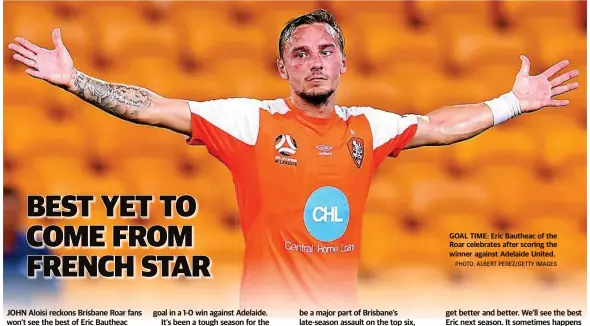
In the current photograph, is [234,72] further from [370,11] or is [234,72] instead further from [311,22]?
[370,11]

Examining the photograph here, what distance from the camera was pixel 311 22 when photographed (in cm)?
221

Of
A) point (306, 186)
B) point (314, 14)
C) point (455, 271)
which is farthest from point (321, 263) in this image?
point (314, 14)

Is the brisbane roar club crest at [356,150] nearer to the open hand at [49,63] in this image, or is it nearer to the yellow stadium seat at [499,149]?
the yellow stadium seat at [499,149]

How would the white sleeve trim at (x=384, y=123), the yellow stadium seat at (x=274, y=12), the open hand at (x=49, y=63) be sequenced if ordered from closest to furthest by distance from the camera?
the open hand at (x=49, y=63) < the white sleeve trim at (x=384, y=123) < the yellow stadium seat at (x=274, y=12)

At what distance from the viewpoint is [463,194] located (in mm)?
2377

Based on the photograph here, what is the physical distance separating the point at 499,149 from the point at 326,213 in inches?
19.8

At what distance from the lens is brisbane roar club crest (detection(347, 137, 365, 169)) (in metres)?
2.21

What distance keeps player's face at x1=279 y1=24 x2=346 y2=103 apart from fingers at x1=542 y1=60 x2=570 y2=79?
0.54 meters

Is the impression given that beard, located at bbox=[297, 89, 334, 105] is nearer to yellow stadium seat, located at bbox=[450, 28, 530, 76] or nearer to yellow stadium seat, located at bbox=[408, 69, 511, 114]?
yellow stadium seat, located at bbox=[408, 69, 511, 114]

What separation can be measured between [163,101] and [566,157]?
3.32 ft

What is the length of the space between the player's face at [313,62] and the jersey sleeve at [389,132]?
0.47 feet

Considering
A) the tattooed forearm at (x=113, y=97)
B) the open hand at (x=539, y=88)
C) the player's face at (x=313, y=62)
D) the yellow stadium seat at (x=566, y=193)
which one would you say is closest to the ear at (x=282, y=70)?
the player's face at (x=313, y=62)

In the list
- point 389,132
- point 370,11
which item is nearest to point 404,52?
point 370,11

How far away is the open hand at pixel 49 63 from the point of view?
204 centimetres
